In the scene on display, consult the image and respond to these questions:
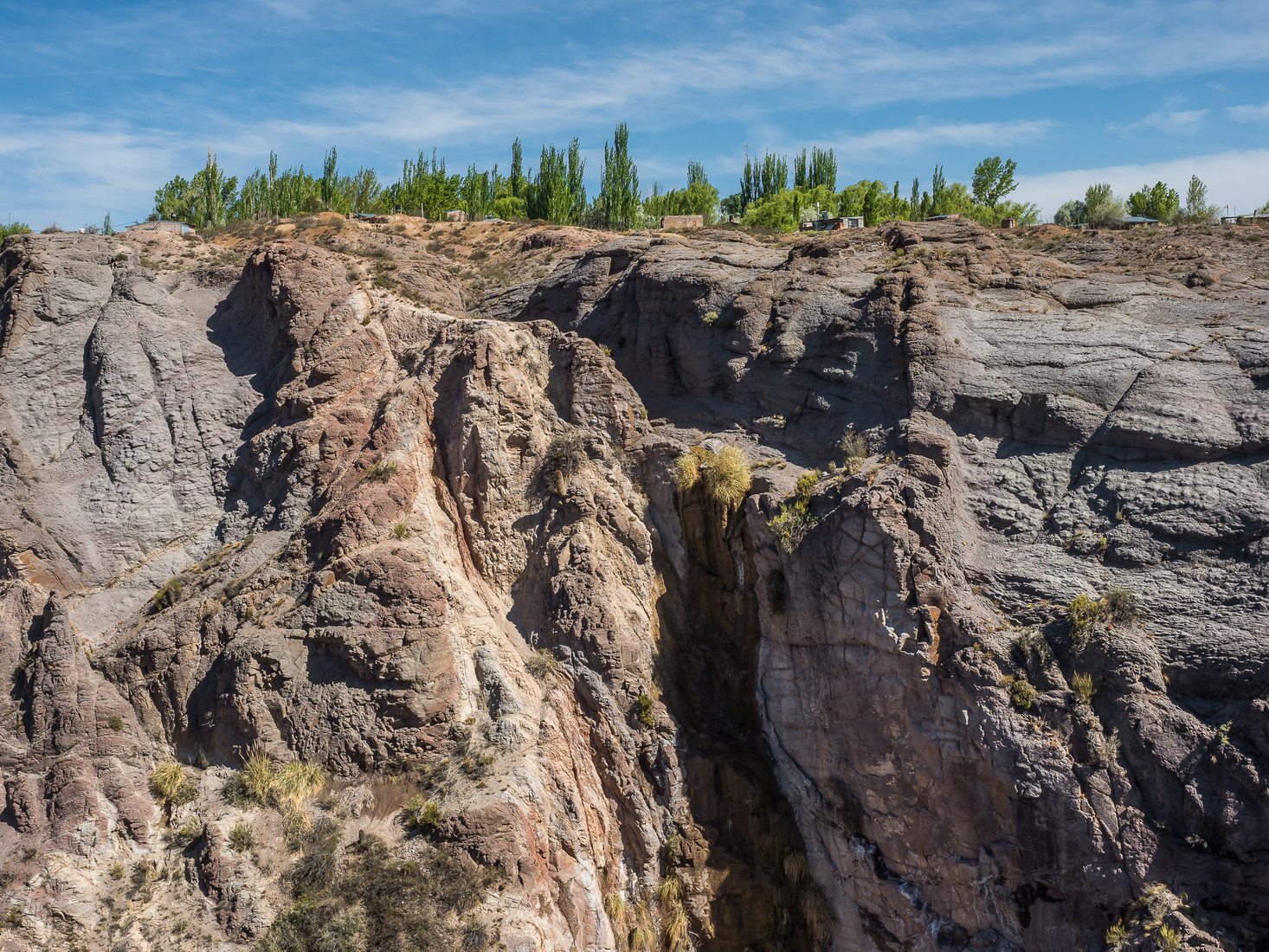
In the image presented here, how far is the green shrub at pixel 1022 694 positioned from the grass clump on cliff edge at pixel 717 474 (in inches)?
267

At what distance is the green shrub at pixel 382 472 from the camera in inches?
849

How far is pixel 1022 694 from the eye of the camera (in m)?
17.7

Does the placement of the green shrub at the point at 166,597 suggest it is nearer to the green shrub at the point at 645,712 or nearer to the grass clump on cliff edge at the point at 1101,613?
the green shrub at the point at 645,712

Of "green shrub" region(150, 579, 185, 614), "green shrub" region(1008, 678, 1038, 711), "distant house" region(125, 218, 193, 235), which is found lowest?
"green shrub" region(1008, 678, 1038, 711)

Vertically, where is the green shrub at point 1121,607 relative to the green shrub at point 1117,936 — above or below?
above

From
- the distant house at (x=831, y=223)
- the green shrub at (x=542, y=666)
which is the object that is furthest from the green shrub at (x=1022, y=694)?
the distant house at (x=831, y=223)

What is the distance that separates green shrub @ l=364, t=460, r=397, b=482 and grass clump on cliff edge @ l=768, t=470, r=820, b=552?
7.39 m

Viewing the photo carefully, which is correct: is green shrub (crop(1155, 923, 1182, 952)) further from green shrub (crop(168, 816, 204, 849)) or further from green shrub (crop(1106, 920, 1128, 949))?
green shrub (crop(168, 816, 204, 849))

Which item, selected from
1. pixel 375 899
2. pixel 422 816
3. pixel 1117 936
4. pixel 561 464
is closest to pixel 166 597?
pixel 422 816

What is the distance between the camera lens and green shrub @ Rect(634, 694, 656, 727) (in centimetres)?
2066

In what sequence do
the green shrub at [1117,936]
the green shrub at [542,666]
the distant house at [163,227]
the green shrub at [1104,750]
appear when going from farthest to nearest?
the distant house at [163,227]
the green shrub at [542,666]
the green shrub at [1104,750]
the green shrub at [1117,936]

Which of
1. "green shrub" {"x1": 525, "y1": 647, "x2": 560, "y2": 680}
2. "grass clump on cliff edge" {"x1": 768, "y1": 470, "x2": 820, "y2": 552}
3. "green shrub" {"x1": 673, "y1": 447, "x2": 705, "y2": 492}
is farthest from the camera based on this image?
"green shrub" {"x1": 673, "y1": 447, "x2": 705, "y2": 492}

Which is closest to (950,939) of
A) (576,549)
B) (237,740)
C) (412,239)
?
(576,549)

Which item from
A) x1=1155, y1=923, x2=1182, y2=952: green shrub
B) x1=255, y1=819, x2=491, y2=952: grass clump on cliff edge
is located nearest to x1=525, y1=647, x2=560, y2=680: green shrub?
x1=255, y1=819, x2=491, y2=952: grass clump on cliff edge
